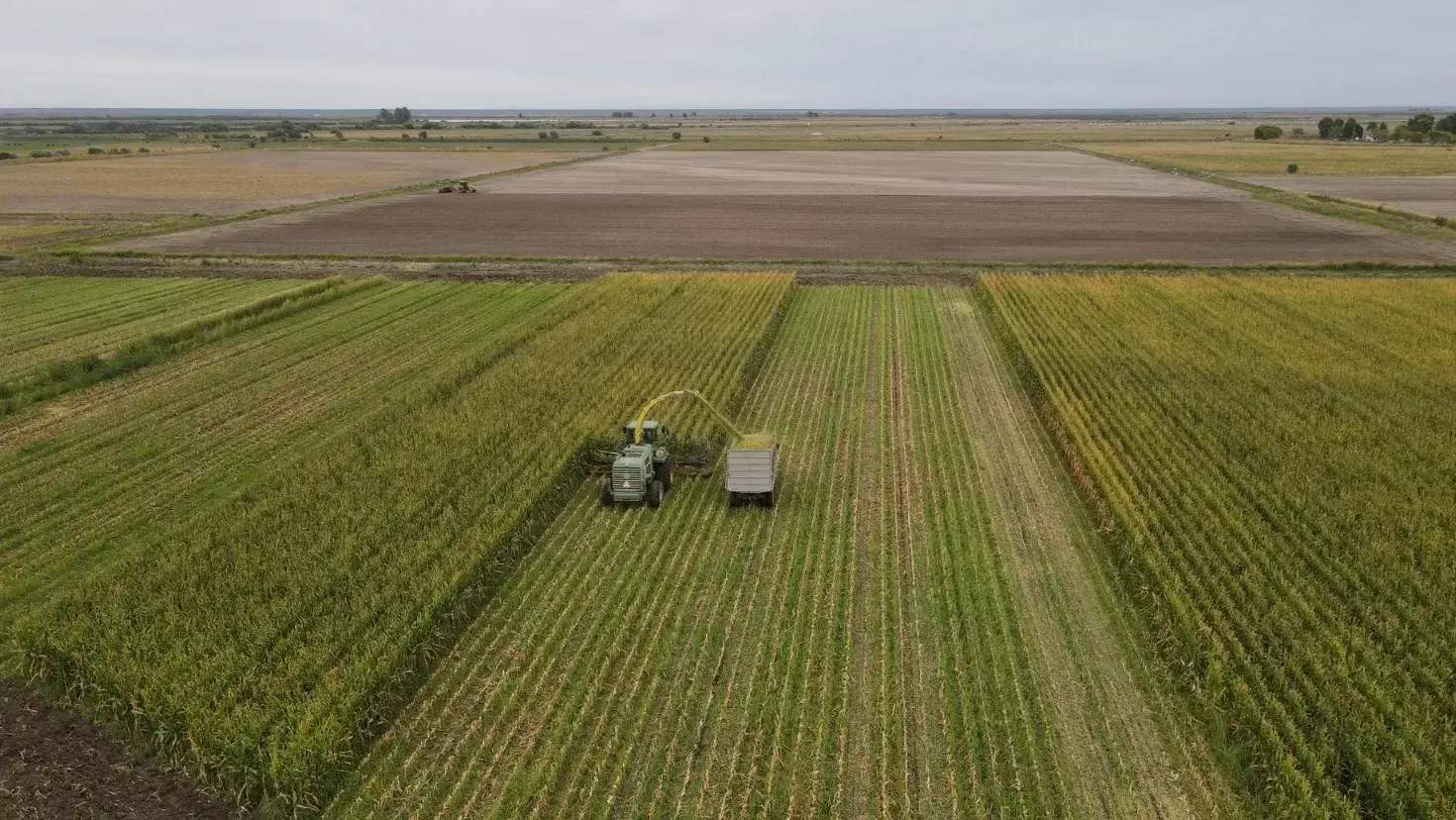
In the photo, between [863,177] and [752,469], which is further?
[863,177]

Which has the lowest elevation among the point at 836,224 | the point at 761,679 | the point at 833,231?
the point at 761,679

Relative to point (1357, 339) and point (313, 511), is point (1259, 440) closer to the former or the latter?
point (1357, 339)

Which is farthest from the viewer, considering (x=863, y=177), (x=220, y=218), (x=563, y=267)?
(x=863, y=177)

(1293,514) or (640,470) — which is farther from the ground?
(640,470)

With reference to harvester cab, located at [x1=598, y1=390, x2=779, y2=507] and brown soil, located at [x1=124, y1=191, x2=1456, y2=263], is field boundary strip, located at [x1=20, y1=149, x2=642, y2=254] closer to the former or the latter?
brown soil, located at [x1=124, y1=191, x2=1456, y2=263]

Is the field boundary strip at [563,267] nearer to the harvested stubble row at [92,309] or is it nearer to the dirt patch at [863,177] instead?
the harvested stubble row at [92,309]

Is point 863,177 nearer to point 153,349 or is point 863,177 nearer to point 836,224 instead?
point 836,224

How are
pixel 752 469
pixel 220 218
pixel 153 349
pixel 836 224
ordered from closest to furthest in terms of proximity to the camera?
1. pixel 752 469
2. pixel 153 349
3. pixel 836 224
4. pixel 220 218

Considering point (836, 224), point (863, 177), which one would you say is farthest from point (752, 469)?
point (863, 177)
